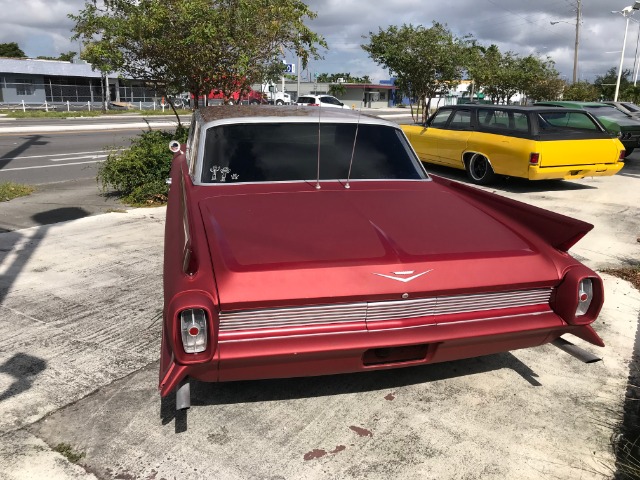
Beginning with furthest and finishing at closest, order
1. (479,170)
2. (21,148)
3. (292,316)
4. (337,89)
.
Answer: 1. (337,89)
2. (21,148)
3. (479,170)
4. (292,316)

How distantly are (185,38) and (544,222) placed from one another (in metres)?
7.63

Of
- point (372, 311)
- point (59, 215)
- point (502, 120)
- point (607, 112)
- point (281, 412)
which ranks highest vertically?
point (607, 112)

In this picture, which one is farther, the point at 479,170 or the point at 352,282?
the point at 479,170

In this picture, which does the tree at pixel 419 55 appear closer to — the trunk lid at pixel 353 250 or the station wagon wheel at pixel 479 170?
the station wagon wheel at pixel 479 170

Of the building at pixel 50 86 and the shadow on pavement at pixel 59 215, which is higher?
the building at pixel 50 86

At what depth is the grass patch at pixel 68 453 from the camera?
2.65 m

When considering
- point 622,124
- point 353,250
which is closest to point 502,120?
point 622,124

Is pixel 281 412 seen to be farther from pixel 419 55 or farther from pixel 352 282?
pixel 419 55

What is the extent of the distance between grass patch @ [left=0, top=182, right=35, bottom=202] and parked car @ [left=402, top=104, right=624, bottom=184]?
7.90 metres

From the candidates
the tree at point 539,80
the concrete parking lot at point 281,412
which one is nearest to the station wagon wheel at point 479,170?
the concrete parking lot at point 281,412

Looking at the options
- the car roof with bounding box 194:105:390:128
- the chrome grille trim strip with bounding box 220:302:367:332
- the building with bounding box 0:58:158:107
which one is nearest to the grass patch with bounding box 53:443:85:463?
the chrome grille trim strip with bounding box 220:302:367:332

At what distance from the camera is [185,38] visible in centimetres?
912

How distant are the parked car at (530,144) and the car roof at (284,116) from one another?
18.8 feet

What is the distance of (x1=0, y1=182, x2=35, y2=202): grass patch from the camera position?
28.9 feet
